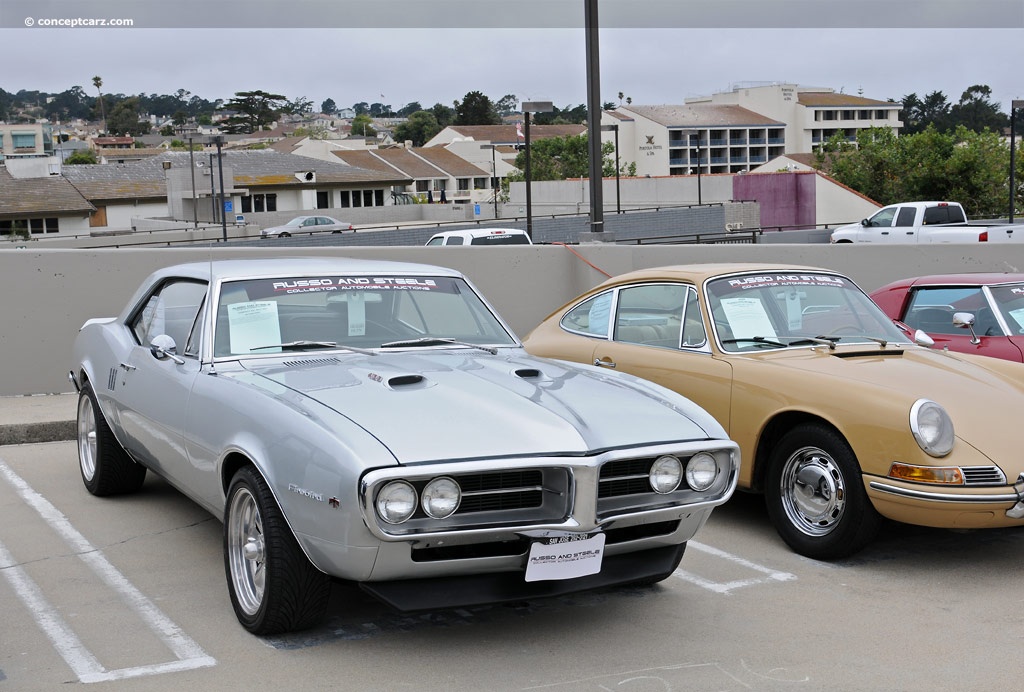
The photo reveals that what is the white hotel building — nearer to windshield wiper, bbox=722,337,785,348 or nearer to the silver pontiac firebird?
windshield wiper, bbox=722,337,785,348

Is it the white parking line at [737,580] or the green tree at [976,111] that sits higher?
the green tree at [976,111]

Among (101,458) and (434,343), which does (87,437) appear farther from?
(434,343)

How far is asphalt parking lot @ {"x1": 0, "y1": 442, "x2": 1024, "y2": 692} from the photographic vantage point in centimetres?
426

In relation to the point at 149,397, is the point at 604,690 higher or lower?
lower

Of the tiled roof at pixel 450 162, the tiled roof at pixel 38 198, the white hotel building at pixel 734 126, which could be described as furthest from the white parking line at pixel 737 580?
the white hotel building at pixel 734 126

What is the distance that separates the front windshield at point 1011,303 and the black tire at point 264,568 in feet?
19.4

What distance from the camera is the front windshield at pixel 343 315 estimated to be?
5.51 m

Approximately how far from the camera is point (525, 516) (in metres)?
4.22

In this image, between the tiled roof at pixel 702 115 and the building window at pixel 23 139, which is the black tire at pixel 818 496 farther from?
the building window at pixel 23 139

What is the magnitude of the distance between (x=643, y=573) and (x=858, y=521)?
1552mm

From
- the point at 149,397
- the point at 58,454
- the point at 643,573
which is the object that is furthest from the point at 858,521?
the point at 58,454

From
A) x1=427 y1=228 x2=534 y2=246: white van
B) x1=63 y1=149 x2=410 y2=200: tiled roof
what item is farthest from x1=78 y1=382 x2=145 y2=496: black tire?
x1=63 y1=149 x2=410 y2=200: tiled roof

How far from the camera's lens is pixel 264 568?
14.7ft

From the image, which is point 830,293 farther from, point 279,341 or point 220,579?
point 220,579
